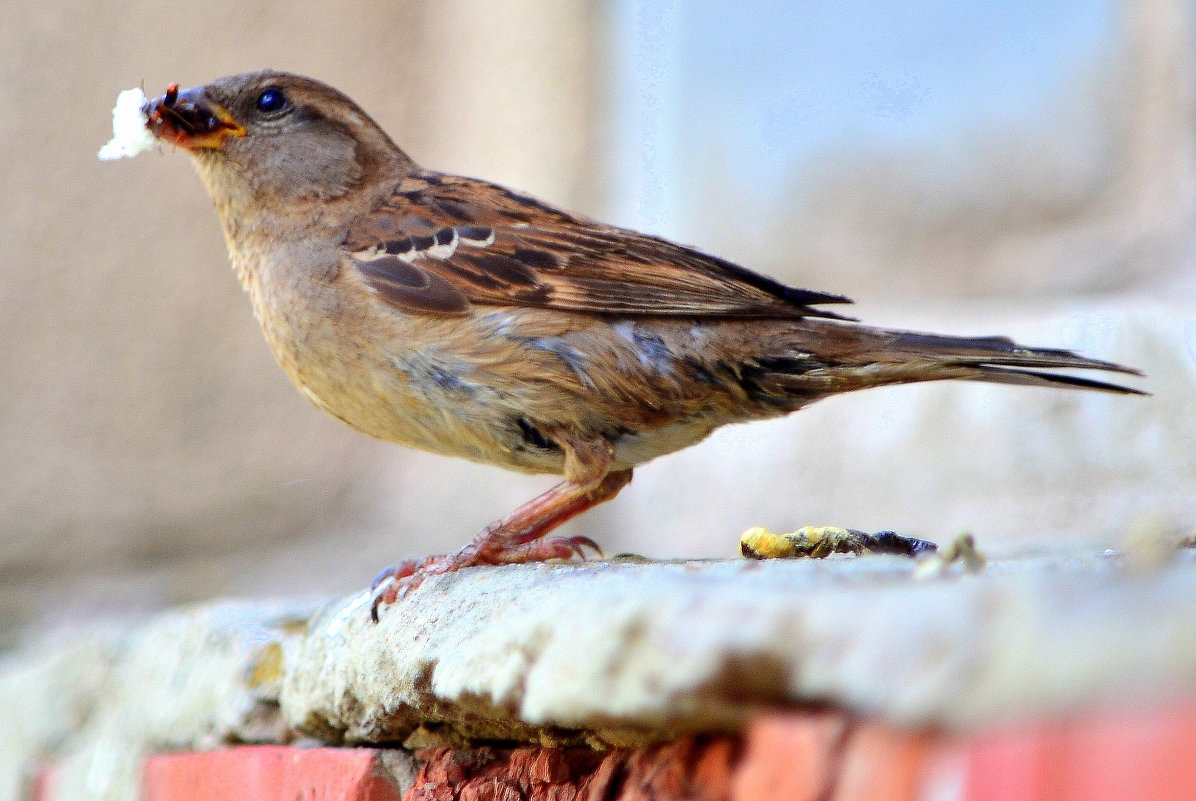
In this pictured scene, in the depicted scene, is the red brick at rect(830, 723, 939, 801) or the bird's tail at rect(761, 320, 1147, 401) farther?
the bird's tail at rect(761, 320, 1147, 401)

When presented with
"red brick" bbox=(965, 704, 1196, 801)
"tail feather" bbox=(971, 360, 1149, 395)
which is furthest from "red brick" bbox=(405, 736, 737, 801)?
"tail feather" bbox=(971, 360, 1149, 395)

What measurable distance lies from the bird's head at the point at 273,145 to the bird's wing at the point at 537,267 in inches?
7.0

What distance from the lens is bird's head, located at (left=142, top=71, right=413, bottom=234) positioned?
2.84 metres

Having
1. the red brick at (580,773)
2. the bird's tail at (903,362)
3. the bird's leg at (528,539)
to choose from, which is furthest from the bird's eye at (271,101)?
the red brick at (580,773)

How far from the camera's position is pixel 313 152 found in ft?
9.53

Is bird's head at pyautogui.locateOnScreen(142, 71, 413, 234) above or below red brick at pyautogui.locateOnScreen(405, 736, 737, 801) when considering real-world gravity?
above

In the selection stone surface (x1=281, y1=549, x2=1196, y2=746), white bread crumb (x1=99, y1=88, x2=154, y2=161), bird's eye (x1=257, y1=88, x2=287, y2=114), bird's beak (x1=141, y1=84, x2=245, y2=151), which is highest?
bird's eye (x1=257, y1=88, x2=287, y2=114)

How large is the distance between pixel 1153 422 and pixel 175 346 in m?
2.42

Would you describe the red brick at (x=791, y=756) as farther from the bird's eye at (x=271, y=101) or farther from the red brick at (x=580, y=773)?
the bird's eye at (x=271, y=101)

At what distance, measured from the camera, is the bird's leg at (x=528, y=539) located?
7.39 ft

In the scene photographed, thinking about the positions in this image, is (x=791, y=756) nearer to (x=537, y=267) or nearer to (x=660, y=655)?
(x=660, y=655)

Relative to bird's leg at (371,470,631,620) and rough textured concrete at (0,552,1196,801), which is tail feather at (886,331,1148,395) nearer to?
rough textured concrete at (0,552,1196,801)

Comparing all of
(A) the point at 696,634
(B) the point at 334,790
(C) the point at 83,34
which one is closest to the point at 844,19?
(C) the point at 83,34

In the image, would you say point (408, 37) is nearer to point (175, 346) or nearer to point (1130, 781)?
point (175, 346)
